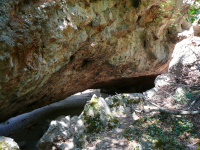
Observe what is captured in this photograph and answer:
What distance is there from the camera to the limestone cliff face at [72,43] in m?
3.75

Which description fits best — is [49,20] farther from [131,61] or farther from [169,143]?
[131,61]

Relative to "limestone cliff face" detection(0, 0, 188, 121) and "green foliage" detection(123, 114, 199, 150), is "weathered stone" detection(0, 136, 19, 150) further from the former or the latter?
"green foliage" detection(123, 114, 199, 150)

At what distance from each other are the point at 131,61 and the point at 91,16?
447cm

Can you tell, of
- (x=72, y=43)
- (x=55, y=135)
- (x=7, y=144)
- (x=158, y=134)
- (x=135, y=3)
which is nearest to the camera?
(x=158, y=134)

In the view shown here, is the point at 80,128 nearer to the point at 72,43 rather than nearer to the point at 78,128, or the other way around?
the point at 78,128

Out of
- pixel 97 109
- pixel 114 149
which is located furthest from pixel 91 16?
pixel 114 149

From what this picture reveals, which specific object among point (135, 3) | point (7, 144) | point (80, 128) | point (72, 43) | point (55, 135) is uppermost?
point (135, 3)

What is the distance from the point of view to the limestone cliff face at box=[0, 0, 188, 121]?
147 inches

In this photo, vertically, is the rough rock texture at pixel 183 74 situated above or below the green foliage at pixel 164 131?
above

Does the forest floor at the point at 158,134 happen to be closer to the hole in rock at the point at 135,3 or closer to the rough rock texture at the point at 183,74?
the rough rock texture at the point at 183,74

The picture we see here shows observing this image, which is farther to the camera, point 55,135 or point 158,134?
point 55,135

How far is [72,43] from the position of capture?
19.1ft

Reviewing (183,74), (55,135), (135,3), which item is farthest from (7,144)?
(135,3)

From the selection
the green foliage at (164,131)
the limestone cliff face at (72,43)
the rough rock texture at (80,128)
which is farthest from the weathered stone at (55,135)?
the green foliage at (164,131)
